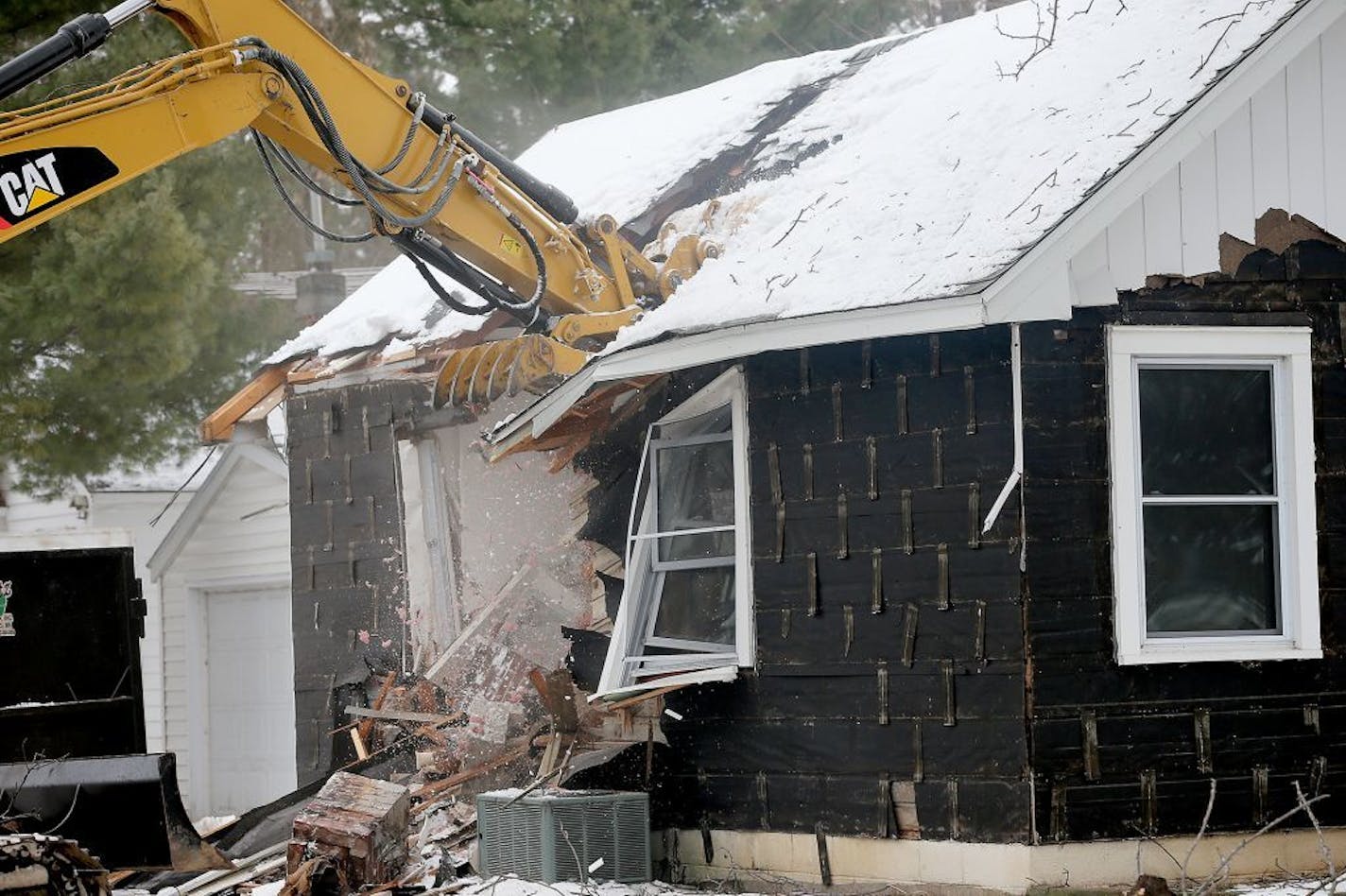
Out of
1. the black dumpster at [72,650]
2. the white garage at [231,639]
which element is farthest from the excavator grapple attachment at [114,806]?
the white garage at [231,639]

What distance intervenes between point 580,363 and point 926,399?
2872mm

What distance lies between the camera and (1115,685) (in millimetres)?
10156

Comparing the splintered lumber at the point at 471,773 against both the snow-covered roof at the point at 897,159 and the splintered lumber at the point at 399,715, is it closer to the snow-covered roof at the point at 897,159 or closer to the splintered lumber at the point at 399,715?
the splintered lumber at the point at 399,715

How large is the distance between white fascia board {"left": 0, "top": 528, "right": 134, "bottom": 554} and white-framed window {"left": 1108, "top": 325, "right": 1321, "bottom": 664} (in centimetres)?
636

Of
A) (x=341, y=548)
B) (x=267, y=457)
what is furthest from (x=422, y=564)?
(x=267, y=457)

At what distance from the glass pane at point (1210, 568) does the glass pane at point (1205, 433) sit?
5.3 inches

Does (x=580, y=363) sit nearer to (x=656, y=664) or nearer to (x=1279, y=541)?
(x=656, y=664)

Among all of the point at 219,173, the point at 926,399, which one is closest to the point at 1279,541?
the point at 926,399

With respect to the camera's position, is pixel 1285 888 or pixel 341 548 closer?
pixel 1285 888

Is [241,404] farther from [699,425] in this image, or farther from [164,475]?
[164,475]

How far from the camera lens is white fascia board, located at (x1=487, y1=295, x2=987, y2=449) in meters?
9.93

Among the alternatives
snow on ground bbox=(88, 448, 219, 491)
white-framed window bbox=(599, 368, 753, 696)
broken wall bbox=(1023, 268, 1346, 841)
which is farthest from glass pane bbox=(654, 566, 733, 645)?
snow on ground bbox=(88, 448, 219, 491)

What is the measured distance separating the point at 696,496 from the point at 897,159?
95.2 inches

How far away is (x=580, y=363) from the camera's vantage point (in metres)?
12.7
